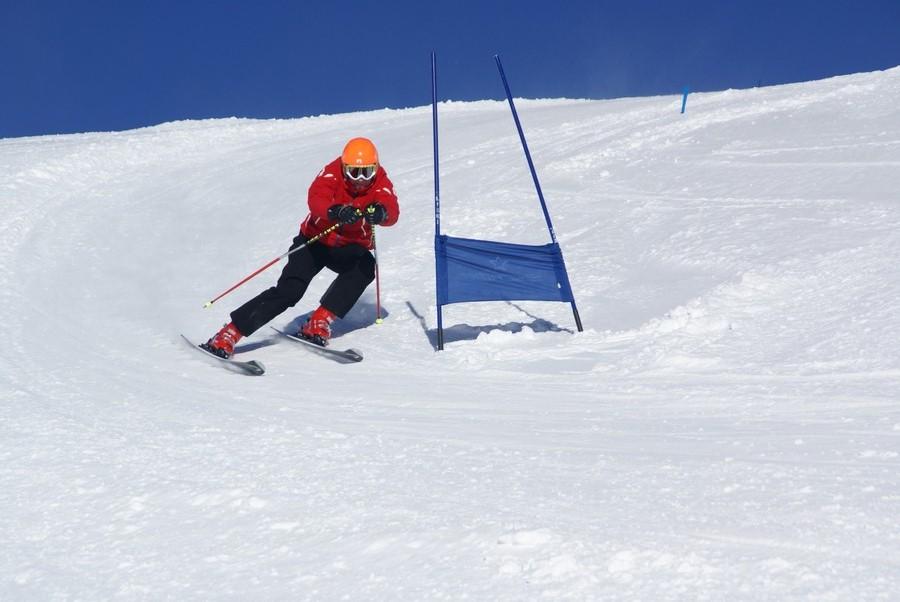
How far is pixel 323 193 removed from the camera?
23.6ft

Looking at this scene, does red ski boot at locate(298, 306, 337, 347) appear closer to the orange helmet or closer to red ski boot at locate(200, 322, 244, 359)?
red ski boot at locate(200, 322, 244, 359)

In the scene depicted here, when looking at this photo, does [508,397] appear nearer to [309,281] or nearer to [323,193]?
[309,281]

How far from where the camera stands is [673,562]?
3215 millimetres

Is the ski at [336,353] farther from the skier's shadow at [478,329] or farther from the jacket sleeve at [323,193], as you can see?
the jacket sleeve at [323,193]

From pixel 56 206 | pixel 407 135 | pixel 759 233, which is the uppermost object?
pixel 407 135

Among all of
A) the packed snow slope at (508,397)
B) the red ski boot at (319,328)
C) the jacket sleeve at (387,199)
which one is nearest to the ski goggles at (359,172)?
the jacket sleeve at (387,199)

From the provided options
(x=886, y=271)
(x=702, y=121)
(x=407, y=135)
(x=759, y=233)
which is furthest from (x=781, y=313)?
(x=407, y=135)

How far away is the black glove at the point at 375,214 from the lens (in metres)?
7.14

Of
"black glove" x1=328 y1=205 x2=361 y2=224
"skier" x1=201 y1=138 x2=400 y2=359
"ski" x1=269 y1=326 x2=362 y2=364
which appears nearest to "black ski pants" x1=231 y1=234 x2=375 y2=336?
"skier" x1=201 y1=138 x2=400 y2=359

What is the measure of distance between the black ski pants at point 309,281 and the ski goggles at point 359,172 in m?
0.50

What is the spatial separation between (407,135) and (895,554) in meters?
13.1

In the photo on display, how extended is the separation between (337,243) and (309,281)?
0.36m

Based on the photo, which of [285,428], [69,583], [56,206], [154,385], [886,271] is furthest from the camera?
[56,206]

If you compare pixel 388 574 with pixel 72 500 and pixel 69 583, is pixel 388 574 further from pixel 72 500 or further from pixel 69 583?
pixel 72 500
